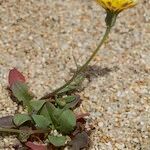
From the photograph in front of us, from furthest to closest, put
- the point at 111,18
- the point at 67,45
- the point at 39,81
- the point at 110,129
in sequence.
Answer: the point at 67,45 → the point at 39,81 → the point at 110,129 → the point at 111,18

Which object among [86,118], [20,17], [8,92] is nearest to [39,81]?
[8,92]

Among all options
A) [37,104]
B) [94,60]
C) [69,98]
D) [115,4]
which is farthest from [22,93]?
[115,4]

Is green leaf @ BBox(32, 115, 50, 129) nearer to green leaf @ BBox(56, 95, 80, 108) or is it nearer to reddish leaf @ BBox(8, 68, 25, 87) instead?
green leaf @ BBox(56, 95, 80, 108)

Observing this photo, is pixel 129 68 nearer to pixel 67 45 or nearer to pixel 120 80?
pixel 120 80

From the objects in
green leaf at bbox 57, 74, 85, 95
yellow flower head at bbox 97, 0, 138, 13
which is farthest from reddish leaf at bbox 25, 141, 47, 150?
yellow flower head at bbox 97, 0, 138, 13

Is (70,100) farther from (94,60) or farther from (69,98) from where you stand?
(94,60)

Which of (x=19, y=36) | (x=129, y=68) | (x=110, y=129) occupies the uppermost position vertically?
(x=19, y=36)

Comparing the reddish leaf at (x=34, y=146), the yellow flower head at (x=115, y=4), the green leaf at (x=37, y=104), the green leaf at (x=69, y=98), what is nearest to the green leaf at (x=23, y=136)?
the reddish leaf at (x=34, y=146)
